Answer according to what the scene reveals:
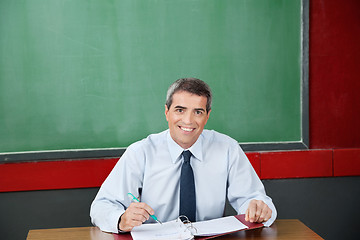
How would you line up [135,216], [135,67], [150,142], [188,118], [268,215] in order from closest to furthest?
[135,216] < [268,215] < [188,118] < [150,142] < [135,67]

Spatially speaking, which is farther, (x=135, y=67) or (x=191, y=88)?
(x=135, y=67)

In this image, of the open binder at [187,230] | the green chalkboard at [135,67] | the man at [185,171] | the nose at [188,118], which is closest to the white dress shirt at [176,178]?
the man at [185,171]

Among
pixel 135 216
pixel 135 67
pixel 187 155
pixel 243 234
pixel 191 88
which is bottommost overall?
pixel 243 234

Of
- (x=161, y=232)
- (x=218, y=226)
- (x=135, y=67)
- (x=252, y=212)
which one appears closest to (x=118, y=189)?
(x=161, y=232)

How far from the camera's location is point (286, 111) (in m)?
2.48

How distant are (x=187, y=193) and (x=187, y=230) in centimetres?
32

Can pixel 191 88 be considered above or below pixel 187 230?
above

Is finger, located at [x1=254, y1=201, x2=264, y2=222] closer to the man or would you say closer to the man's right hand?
the man

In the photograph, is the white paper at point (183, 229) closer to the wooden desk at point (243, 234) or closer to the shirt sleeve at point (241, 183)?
the wooden desk at point (243, 234)

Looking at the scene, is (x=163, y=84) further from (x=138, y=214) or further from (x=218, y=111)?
(x=138, y=214)

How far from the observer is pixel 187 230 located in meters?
1.39

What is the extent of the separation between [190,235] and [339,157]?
1.59 m

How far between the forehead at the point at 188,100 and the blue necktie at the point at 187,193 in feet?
0.94

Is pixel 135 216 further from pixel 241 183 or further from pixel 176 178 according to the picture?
pixel 241 183
